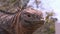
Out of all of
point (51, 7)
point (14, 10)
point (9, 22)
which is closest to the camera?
point (9, 22)

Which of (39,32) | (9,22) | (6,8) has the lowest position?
(39,32)

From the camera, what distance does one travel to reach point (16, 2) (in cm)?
172

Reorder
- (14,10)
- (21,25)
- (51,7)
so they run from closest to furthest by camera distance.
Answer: (21,25), (51,7), (14,10)

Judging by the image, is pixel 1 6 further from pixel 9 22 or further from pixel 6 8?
pixel 9 22

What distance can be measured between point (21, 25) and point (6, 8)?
0.52 metres

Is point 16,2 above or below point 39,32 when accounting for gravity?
above

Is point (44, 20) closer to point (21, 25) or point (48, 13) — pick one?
point (48, 13)

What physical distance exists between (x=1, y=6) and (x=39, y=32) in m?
0.74

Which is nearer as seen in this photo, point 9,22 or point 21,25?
point 21,25

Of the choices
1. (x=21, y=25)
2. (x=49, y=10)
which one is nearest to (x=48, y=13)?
(x=49, y=10)

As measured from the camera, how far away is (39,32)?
130cm

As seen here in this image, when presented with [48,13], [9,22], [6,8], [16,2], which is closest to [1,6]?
[6,8]

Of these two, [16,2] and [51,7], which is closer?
[51,7]

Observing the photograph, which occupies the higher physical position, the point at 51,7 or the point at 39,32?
the point at 51,7
